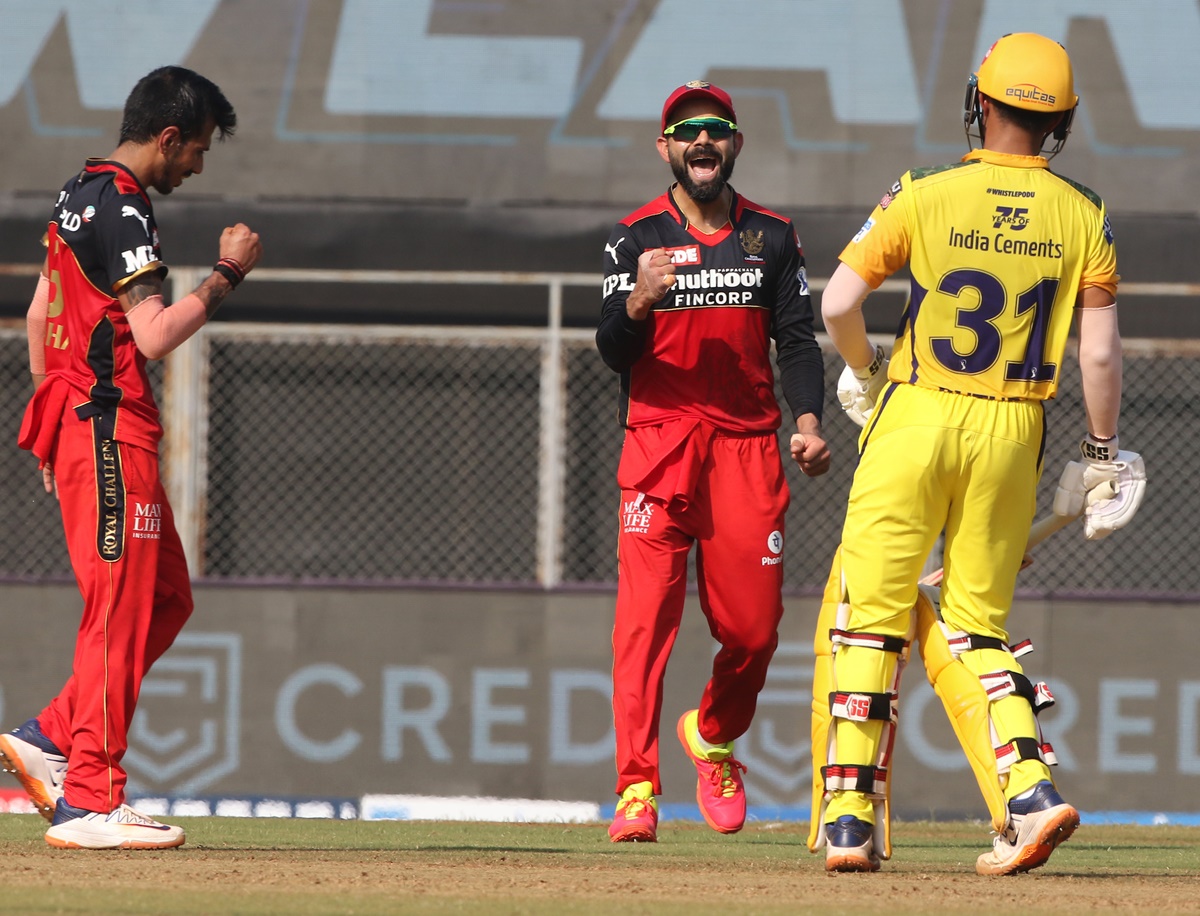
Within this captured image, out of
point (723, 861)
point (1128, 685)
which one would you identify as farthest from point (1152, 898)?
point (1128, 685)

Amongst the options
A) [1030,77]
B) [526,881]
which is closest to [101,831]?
[526,881]

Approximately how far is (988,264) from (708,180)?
54.5 inches

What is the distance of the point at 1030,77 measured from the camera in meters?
4.97

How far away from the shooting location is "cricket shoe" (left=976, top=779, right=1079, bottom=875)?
15.3 feet

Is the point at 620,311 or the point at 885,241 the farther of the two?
the point at 620,311

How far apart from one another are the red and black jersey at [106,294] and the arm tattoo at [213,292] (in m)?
0.13

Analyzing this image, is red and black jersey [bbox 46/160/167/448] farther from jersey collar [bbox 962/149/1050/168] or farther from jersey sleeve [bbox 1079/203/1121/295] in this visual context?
jersey sleeve [bbox 1079/203/1121/295]

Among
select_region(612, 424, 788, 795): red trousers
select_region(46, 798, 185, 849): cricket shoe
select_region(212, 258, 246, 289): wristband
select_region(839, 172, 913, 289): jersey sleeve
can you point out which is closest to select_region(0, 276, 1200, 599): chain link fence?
select_region(612, 424, 788, 795): red trousers

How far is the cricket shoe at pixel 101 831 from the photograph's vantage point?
16.7 feet

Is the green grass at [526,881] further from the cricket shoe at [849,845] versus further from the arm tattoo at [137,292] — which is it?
the arm tattoo at [137,292]

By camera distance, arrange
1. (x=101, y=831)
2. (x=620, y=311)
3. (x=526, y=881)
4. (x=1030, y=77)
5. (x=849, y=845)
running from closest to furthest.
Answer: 1. (x=526, y=881)
2. (x=849, y=845)
3. (x=1030, y=77)
4. (x=101, y=831)
5. (x=620, y=311)

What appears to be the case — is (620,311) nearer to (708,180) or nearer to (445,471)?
(708,180)

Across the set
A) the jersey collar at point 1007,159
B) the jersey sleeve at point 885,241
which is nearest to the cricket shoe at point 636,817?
the jersey sleeve at point 885,241

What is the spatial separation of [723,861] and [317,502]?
657 centimetres
